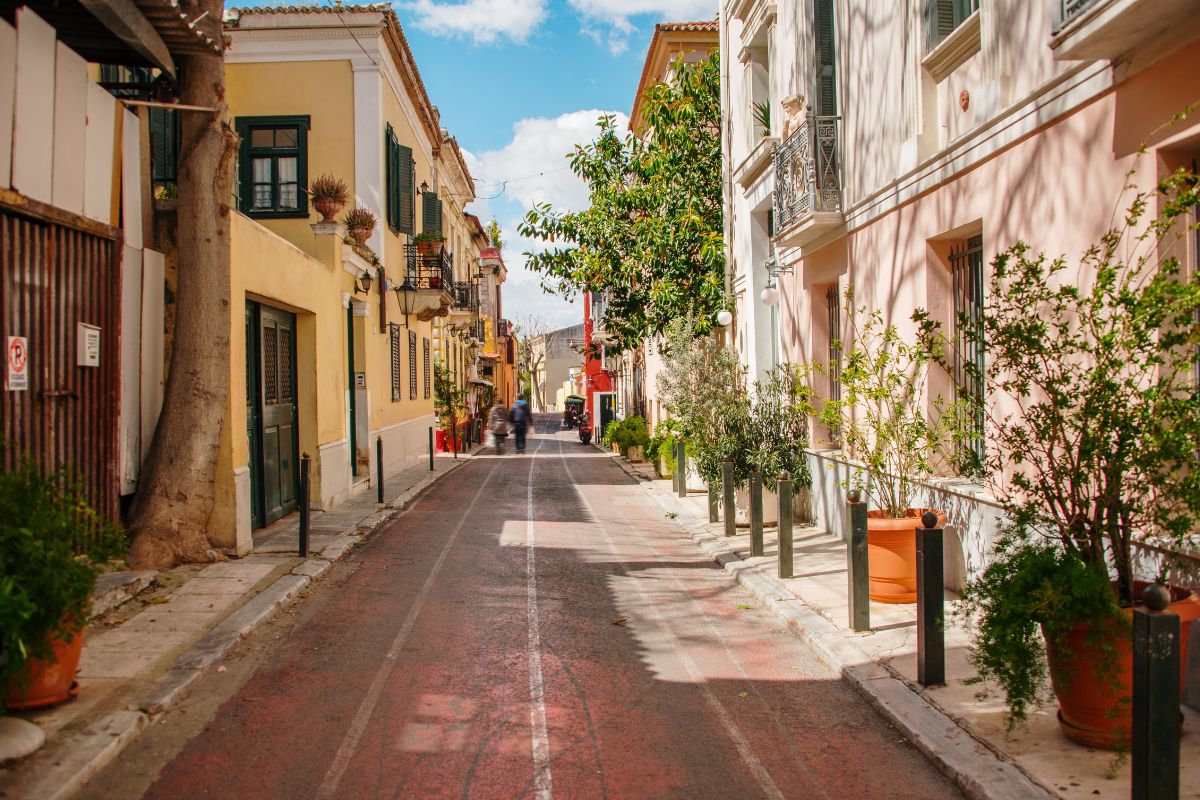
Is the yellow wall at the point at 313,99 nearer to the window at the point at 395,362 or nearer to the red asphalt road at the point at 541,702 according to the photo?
the window at the point at 395,362

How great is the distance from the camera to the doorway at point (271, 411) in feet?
37.2

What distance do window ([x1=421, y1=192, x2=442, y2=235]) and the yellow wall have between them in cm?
608

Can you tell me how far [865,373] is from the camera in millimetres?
7992

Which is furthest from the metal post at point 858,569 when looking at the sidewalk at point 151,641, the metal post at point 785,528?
the sidewalk at point 151,641

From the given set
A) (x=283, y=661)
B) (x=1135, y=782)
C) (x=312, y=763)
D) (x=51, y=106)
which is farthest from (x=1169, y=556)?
(x=51, y=106)

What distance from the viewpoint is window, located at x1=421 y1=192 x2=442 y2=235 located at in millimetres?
25250

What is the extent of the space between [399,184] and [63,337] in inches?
540

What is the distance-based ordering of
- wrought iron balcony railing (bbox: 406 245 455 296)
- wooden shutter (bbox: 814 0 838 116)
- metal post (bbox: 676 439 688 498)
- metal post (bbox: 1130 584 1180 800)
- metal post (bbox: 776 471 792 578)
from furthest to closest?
wrought iron balcony railing (bbox: 406 245 455 296) → metal post (bbox: 676 439 688 498) → wooden shutter (bbox: 814 0 838 116) → metal post (bbox: 776 471 792 578) → metal post (bbox: 1130 584 1180 800)

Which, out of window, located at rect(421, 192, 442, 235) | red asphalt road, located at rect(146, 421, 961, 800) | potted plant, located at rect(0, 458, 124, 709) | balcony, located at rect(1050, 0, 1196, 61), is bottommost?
red asphalt road, located at rect(146, 421, 961, 800)

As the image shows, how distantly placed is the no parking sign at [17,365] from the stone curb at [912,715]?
5765 mm

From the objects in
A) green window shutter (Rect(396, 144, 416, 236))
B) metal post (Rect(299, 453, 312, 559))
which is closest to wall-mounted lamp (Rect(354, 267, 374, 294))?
green window shutter (Rect(396, 144, 416, 236))

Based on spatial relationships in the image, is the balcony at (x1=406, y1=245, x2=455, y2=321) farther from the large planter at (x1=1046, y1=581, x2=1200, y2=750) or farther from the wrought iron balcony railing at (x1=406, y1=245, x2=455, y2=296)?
the large planter at (x1=1046, y1=581, x2=1200, y2=750)

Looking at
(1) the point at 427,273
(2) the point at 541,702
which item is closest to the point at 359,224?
(1) the point at 427,273

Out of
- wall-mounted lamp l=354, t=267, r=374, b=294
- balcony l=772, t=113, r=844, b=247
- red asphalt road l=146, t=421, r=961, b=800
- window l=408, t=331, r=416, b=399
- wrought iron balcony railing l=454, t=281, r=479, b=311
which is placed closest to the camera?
red asphalt road l=146, t=421, r=961, b=800
